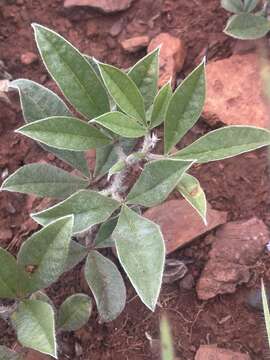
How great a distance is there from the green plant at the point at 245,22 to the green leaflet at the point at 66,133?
639mm

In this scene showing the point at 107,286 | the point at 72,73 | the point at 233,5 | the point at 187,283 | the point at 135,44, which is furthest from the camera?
the point at 135,44

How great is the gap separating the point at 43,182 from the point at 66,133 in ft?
0.48

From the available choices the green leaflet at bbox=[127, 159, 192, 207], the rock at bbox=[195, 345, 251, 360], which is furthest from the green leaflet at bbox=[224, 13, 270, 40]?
the rock at bbox=[195, 345, 251, 360]

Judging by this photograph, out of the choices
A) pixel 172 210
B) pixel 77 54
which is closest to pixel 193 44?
pixel 172 210

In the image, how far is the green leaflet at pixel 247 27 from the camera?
5.76 ft

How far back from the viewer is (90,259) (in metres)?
1.40

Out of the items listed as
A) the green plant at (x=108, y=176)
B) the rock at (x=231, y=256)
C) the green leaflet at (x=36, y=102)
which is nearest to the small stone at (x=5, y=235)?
the green plant at (x=108, y=176)

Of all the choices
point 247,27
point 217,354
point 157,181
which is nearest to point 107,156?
point 157,181

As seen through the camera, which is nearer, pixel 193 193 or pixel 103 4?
pixel 193 193

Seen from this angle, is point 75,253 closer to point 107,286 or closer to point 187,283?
point 107,286

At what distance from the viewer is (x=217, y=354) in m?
1.48

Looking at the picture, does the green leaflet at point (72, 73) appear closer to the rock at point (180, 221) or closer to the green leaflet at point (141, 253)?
the green leaflet at point (141, 253)

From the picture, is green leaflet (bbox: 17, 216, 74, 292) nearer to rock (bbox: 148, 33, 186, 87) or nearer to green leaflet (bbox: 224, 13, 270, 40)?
rock (bbox: 148, 33, 186, 87)

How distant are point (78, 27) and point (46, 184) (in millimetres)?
716
